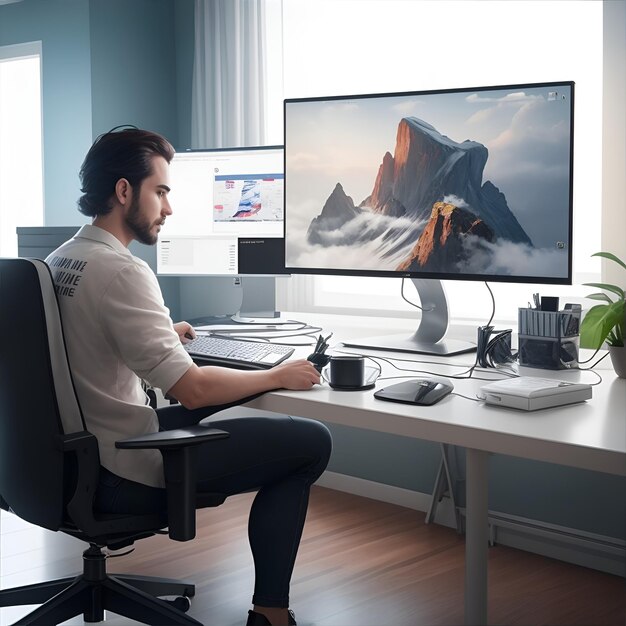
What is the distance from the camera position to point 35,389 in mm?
1788

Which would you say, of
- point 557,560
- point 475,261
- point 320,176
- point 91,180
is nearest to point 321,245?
point 320,176

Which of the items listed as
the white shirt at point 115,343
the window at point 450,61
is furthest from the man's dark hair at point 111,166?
the window at point 450,61

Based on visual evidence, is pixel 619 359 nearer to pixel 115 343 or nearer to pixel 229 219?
pixel 115 343

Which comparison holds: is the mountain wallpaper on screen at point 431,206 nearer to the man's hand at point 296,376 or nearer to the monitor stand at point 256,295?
the man's hand at point 296,376

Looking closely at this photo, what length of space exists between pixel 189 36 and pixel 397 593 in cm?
262

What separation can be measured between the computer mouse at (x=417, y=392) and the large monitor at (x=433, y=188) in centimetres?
45

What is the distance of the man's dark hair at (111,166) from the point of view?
1.97 m

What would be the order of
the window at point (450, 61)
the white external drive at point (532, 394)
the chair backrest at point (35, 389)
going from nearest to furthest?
the white external drive at point (532, 394) < the chair backrest at point (35, 389) < the window at point (450, 61)

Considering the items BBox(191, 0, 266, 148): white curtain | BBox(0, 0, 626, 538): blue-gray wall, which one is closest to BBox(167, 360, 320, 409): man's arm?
BBox(0, 0, 626, 538): blue-gray wall

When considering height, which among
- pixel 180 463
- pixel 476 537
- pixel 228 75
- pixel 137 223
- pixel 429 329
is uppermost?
pixel 228 75

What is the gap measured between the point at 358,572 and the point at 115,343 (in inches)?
48.1

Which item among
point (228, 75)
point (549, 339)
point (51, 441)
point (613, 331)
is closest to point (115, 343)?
point (51, 441)

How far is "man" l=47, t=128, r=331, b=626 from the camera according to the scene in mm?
1793

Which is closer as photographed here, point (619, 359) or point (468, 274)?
point (619, 359)
